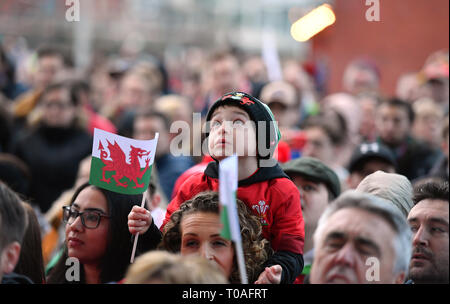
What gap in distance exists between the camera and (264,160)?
357cm

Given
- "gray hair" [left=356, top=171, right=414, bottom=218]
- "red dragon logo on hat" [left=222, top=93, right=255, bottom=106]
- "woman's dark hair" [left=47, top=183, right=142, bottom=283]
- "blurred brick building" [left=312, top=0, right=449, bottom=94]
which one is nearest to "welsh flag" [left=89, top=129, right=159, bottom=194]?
"woman's dark hair" [left=47, top=183, right=142, bottom=283]

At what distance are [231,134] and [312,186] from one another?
1241mm

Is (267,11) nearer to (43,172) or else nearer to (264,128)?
(43,172)

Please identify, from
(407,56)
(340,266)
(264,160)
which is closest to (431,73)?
(407,56)

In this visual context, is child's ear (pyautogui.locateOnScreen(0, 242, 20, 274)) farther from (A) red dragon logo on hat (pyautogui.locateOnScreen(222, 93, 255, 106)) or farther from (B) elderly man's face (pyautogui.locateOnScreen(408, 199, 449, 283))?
(B) elderly man's face (pyautogui.locateOnScreen(408, 199, 449, 283))

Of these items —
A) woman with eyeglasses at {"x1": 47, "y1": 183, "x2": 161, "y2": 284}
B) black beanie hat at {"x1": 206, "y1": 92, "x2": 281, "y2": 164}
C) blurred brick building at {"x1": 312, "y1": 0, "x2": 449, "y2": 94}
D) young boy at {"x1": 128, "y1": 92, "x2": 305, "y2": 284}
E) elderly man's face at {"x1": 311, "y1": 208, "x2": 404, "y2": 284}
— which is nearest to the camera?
elderly man's face at {"x1": 311, "y1": 208, "x2": 404, "y2": 284}

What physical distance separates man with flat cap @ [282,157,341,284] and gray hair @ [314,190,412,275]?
146cm

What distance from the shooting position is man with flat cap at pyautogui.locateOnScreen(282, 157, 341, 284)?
4395 mm

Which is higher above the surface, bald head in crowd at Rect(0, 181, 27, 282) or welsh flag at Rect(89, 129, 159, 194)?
welsh flag at Rect(89, 129, 159, 194)

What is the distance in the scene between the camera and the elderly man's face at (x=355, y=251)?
2.71 m

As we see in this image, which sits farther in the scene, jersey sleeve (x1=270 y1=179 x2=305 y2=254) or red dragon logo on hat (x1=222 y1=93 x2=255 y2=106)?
red dragon logo on hat (x1=222 y1=93 x2=255 y2=106)

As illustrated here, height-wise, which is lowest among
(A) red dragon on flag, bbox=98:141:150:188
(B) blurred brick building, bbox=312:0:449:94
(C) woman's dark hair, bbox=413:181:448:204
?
(C) woman's dark hair, bbox=413:181:448:204

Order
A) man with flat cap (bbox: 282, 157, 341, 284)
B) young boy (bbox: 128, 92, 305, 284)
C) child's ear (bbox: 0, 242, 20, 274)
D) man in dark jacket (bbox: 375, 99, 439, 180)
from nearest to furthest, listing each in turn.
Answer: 1. child's ear (bbox: 0, 242, 20, 274)
2. young boy (bbox: 128, 92, 305, 284)
3. man with flat cap (bbox: 282, 157, 341, 284)
4. man in dark jacket (bbox: 375, 99, 439, 180)

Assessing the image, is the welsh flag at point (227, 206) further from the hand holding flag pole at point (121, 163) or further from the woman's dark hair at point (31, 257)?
the woman's dark hair at point (31, 257)
